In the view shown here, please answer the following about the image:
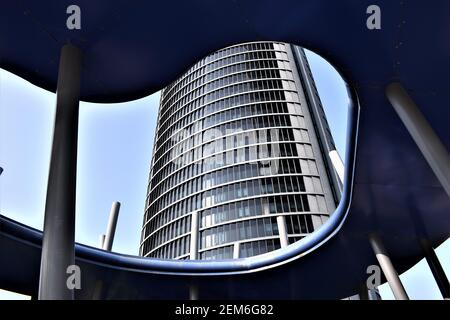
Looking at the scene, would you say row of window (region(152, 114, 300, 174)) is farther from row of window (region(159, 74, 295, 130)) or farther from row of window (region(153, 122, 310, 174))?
row of window (region(159, 74, 295, 130))

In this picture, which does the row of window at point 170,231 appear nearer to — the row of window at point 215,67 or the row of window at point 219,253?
the row of window at point 219,253

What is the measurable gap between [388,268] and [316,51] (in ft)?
24.1

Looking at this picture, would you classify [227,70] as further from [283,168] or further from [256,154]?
[283,168]

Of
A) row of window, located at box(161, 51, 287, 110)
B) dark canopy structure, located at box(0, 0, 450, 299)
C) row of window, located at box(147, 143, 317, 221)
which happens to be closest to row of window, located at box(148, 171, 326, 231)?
row of window, located at box(147, 143, 317, 221)

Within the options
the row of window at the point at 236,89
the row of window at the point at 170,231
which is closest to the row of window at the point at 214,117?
the row of window at the point at 236,89

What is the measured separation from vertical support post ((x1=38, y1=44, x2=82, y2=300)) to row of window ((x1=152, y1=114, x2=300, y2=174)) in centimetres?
6391

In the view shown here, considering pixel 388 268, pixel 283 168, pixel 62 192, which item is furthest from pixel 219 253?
pixel 62 192

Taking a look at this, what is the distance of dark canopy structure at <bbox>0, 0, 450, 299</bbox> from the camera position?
21.4 ft

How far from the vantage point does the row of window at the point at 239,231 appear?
2261 inches

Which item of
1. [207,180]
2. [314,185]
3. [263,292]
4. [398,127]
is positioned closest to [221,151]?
[207,180]

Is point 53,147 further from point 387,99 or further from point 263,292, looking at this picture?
point 263,292

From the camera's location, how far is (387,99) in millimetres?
7961

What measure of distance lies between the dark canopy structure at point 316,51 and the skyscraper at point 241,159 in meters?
43.0

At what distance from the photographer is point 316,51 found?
734 cm
